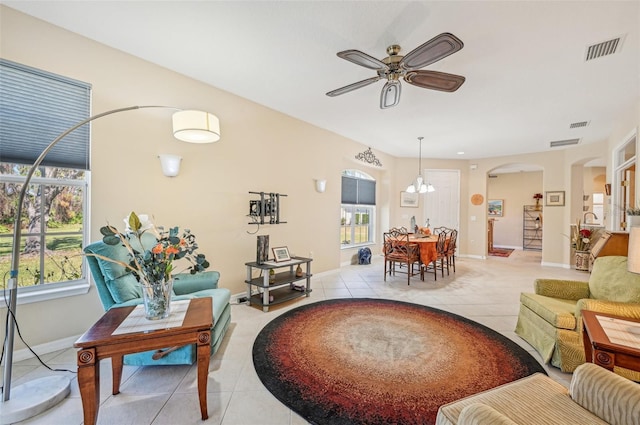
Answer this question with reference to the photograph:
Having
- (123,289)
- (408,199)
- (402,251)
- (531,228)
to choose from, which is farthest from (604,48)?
(531,228)

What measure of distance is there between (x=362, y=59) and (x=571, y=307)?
2.73m

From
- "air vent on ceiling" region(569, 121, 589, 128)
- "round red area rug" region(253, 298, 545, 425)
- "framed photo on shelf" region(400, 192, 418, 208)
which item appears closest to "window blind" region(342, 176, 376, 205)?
"framed photo on shelf" region(400, 192, 418, 208)

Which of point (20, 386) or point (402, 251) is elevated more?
point (402, 251)

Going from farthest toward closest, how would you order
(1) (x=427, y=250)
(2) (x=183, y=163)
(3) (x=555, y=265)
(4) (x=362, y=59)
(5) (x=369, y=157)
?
(3) (x=555, y=265) < (5) (x=369, y=157) < (1) (x=427, y=250) < (2) (x=183, y=163) < (4) (x=362, y=59)

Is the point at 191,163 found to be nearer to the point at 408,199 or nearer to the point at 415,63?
the point at 415,63

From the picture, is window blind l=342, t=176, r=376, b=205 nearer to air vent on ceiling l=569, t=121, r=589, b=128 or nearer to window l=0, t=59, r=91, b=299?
air vent on ceiling l=569, t=121, r=589, b=128

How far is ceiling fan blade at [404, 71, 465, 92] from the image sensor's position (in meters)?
2.31

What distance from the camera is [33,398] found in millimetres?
1674

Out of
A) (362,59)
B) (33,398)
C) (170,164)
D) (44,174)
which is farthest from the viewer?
(170,164)

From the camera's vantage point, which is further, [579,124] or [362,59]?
[579,124]

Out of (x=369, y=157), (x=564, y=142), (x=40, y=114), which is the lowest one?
(x=40, y=114)

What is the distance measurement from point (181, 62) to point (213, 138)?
0.97 m

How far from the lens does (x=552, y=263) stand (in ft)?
21.0

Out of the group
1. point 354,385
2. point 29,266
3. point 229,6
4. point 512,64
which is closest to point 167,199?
point 29,266
